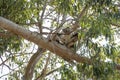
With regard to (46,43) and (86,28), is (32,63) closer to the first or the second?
(46,43)

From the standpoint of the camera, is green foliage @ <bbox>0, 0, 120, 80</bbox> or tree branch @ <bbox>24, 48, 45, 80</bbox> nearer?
green foliage @ <bbox>0, 0, 120, 80</bbox>

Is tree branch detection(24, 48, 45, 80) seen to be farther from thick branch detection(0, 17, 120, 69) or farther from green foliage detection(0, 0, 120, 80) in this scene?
thick branch detection(0, 17, 120, 69)

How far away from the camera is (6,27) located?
3.81 m

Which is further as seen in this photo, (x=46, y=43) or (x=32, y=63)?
(x=32, y=63)

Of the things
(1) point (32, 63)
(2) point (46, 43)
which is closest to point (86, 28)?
(2) point (46, 43)

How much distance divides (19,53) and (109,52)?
219 cm

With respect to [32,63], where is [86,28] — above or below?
above

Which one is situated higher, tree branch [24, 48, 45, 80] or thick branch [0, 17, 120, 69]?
thick branch [0, 17, 120, 69]

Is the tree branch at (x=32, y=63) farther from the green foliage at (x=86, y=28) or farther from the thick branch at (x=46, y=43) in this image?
Answer: the thick branch at (x=46, y=43)

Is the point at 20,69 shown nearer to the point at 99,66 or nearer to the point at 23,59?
the point at 23,59

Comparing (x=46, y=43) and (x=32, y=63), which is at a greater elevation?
(x=46, y=43)

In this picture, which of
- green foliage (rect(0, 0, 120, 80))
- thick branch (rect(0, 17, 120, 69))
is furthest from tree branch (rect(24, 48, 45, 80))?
thick branch (rect(0, 17, 120, 69))

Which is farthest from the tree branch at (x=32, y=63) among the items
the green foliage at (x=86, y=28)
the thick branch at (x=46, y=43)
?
the thick branch at (x=46, y=43)

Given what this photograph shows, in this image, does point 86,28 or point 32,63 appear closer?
point 86,28
